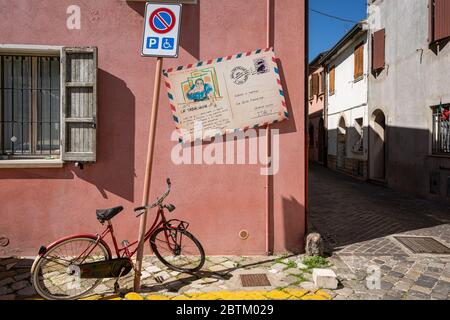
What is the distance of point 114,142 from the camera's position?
5078 millimetres

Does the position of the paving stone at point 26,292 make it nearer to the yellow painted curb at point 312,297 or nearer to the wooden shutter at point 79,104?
the wooden shutter at point 79,104

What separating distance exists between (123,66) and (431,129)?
9.28m

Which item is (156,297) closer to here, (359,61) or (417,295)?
(417,295)

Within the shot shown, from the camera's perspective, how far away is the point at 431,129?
10.1 m

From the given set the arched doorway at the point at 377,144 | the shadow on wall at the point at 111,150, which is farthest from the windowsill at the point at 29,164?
the arched doorway at the point at 377,144

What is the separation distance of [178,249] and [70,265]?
4.48ft

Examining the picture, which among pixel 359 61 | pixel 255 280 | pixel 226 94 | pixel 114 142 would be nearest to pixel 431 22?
pixel 359 61

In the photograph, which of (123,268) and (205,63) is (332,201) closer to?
(205,63)

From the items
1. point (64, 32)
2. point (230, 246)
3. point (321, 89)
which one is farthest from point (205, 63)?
A: point (321, 89)

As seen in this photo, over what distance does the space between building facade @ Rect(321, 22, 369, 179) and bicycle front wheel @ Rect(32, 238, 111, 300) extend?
13296 mm

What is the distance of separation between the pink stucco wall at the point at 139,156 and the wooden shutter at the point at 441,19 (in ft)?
21.8

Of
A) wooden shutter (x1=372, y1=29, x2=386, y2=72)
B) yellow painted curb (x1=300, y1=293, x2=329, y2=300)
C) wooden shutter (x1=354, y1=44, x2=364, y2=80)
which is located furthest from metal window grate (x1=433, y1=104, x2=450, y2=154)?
yellow painted curb (x1=300, y1=293, x2=329, y2=300)

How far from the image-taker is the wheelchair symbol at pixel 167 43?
3.77 meters

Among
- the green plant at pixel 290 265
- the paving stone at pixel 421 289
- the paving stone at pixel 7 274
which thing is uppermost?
the green plant at pixel 290 265
